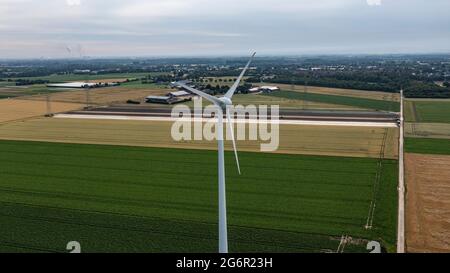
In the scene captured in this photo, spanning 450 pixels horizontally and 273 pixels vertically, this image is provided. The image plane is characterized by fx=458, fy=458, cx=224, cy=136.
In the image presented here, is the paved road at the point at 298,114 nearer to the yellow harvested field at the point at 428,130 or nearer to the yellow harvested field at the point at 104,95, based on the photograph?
the yellow harvested field at the point at 428,130

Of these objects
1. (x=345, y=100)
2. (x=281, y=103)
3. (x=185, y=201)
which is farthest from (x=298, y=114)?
(x=185, y=201)

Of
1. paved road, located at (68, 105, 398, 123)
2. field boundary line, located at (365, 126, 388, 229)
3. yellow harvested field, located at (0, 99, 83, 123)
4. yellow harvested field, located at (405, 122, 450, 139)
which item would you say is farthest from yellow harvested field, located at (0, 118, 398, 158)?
paved road, located at (68, 105, 398, 123)

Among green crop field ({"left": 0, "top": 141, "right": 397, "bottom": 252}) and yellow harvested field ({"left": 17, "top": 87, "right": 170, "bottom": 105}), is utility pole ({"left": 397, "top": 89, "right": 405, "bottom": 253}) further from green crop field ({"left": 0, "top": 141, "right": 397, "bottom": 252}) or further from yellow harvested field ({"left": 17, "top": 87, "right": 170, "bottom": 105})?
yellow harvested field ({"left": 17, "top": 87, "right": 170, "bottom": 105})

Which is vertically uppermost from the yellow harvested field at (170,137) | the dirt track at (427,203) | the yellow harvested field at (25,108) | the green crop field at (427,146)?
the yellow harvested field at (25,108)

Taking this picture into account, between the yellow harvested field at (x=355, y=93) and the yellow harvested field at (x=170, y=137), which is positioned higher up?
the yellow harvested field at (x=355, y=93)

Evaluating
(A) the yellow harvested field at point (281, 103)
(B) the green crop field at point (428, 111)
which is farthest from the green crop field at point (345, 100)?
(A) the yellow harvested field at point (281, 103)
